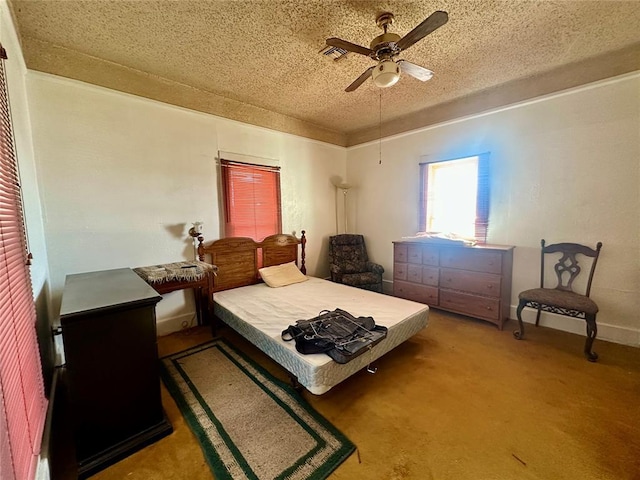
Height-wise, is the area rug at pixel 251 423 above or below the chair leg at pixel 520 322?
below

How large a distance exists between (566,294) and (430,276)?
1.33 m

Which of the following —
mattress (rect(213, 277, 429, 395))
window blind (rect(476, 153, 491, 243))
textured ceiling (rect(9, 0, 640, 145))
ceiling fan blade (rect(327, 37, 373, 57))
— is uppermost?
textured ceiling (rect(9, 0, 640, 145))

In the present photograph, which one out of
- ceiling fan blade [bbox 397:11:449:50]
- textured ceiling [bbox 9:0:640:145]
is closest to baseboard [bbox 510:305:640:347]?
textured ceiling [bbox 9:0:640:145]

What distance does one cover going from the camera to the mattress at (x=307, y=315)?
1.78 m

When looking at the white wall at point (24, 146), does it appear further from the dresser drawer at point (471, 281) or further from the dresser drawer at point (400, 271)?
the dresser drawer at point (471, 281)

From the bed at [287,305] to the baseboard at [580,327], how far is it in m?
1.53

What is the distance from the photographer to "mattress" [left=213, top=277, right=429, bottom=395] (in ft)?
5.84

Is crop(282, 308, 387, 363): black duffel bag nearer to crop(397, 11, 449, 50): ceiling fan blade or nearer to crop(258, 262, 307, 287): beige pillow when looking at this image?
crop(258, 262, 307, 287): beige pillow

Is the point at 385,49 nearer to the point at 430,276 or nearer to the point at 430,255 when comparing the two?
the point at 430,255

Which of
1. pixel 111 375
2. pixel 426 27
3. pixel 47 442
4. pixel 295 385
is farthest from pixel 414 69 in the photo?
pixel 47 442

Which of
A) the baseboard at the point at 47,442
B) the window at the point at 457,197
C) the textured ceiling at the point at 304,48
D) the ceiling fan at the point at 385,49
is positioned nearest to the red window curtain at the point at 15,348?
the baseboard at the point at 47,442

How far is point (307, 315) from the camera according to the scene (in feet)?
8.23

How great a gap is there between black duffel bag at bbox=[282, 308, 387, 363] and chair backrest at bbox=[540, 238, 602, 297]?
2218mm

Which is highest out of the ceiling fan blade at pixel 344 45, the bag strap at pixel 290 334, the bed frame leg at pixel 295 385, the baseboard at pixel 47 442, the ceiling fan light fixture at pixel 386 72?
the ceiling fan blade at pixel 344 45
